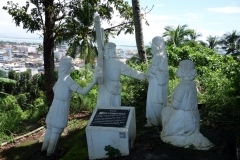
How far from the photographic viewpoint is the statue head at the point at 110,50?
16.4 ft

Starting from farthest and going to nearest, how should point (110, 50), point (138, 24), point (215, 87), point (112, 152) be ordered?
point (138, 24)
point (215, 87)
point (110, 50)
point (112, 152)

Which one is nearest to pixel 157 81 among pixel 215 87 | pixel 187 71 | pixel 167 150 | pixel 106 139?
pixel 187 71

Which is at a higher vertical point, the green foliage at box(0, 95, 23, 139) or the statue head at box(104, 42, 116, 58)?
the statue head at box(104, 42, 116, 58)

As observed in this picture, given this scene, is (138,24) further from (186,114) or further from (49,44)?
(186,114)

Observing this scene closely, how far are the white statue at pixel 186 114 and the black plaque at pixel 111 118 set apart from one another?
875mm

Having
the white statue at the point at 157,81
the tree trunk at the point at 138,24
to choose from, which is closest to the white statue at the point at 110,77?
the white statue at the point at 157,81

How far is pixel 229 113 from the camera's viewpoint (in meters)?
5.25

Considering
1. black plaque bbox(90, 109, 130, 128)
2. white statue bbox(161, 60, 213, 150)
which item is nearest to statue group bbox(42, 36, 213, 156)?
white statue bbox(161, 60, 213, 150)

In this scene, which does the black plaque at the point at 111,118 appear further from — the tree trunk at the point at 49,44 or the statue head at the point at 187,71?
the tree trunk at the point at 49,44

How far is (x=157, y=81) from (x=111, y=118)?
130cm

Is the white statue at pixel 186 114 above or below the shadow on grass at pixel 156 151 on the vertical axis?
above

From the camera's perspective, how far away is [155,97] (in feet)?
17.2

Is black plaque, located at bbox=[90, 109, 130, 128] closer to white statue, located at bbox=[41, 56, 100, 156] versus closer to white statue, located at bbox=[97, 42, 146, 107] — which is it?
white statue, located at bbox=[97, 42, 146, 107]

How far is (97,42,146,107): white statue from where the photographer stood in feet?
16.5
